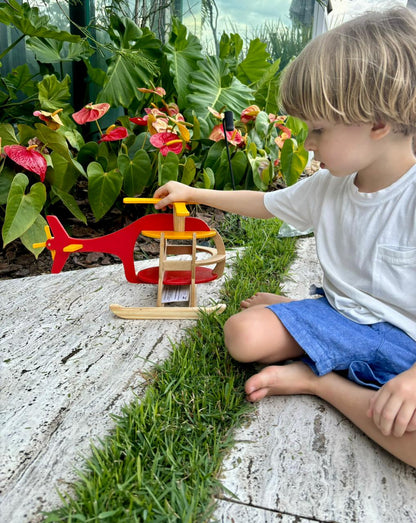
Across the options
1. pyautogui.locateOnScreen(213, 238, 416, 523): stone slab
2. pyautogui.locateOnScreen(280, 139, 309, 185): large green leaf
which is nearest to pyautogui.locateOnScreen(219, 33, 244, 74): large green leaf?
pyautogui.locateOnScreen(280, 139, 309, 185): large green leaf

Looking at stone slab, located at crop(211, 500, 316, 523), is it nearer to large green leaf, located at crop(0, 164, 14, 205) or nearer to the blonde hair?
the blonde hair

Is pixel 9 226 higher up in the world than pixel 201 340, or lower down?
higher up

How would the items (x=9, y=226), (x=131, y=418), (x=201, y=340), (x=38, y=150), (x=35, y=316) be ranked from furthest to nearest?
(x=38, y=150) < (x=9, y=226) < (x=35, y=316) < (x=201, y=340) < (x=131, y=418)

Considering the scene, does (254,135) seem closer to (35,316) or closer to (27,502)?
(35,316)

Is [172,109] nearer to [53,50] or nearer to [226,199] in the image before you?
[53,50]

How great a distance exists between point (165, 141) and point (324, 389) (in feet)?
4.21

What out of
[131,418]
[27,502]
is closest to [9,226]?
[131,418]

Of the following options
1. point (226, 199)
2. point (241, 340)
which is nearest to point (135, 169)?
point (226, 199)

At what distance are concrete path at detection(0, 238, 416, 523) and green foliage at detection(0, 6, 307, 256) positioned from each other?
1.89ft

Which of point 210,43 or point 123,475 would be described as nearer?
point 123,475

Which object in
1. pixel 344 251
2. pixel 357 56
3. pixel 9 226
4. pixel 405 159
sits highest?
pixel 357 56

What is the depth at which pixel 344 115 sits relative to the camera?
1.05 meters

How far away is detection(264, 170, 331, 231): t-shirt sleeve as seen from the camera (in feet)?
4.42

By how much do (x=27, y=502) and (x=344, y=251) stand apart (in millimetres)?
865
